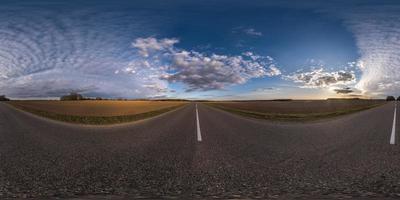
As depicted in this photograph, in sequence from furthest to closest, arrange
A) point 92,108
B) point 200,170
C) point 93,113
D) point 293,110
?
point 92,108 < point 293,110 < point 93,113 < point 200,170

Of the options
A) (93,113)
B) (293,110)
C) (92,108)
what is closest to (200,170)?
(93,113)

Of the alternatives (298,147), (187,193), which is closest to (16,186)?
(187,193)

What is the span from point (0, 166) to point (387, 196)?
7.16m

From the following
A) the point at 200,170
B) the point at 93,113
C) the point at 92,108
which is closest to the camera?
the point at 200,170

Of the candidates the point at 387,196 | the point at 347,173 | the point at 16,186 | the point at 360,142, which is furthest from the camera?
the point at 360,142

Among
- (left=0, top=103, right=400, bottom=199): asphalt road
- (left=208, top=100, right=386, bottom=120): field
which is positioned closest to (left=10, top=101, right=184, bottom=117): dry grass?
(left=208, top=100, right=386, bottom=120): field

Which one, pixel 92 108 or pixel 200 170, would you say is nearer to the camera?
pixel 200 170

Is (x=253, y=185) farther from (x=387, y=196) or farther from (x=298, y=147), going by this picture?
(x=298, y=147)

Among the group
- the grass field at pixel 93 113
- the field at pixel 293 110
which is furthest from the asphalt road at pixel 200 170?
the field at pixel 293 110

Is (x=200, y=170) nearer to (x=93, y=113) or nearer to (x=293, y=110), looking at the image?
(x=93, y=113)

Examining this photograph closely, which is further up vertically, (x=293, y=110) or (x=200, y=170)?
(x=293, y=110)

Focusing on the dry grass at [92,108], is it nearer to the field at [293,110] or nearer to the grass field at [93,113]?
the grass field at [93,113]

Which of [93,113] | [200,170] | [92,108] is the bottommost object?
[200,170]

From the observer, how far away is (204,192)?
5250 mm
